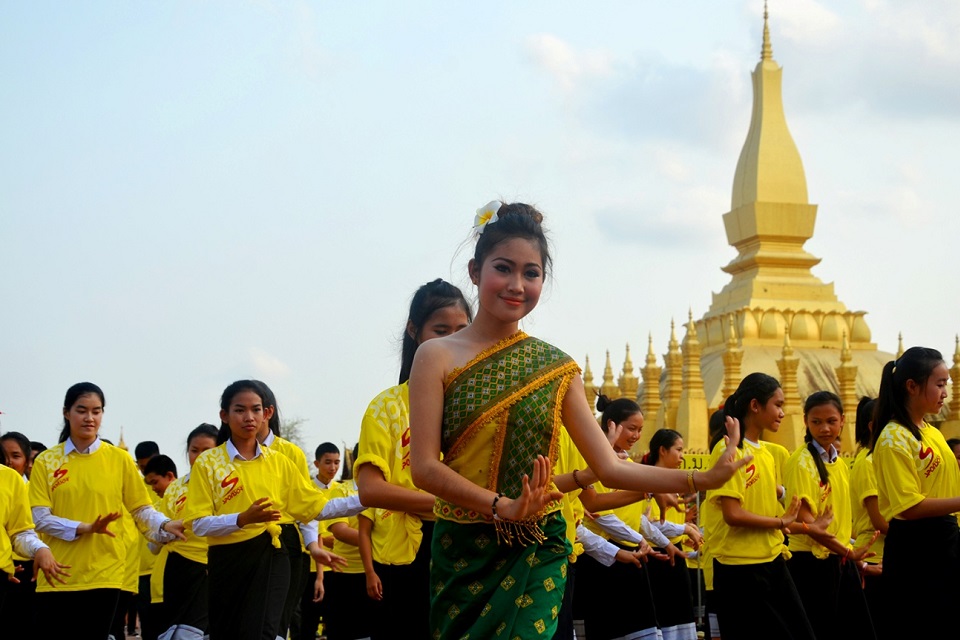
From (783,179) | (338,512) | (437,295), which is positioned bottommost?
(338,512)

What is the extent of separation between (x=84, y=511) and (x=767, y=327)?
2527 centimetres

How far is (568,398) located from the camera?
4.13 meters

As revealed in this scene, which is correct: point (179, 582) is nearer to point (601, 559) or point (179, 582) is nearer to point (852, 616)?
point (601, 559)

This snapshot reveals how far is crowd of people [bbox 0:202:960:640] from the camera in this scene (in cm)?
399

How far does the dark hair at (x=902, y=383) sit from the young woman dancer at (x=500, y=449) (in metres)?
3.49

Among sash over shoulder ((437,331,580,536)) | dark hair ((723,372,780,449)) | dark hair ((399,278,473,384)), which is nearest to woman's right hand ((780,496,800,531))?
dark hair ((723,372,780,449))

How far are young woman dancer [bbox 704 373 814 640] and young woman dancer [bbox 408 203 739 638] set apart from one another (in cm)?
373

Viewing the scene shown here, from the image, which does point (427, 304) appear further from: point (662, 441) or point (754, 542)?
point (662, 441)

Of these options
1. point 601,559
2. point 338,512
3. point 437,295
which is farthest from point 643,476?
point 601,559

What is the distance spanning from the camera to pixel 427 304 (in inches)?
224

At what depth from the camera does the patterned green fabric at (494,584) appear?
3.83 meters

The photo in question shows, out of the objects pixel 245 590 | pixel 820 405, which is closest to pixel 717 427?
pixel 820 405

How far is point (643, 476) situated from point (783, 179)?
31859 millimetres

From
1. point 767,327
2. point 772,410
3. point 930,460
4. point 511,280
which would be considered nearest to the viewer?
point 511,280
